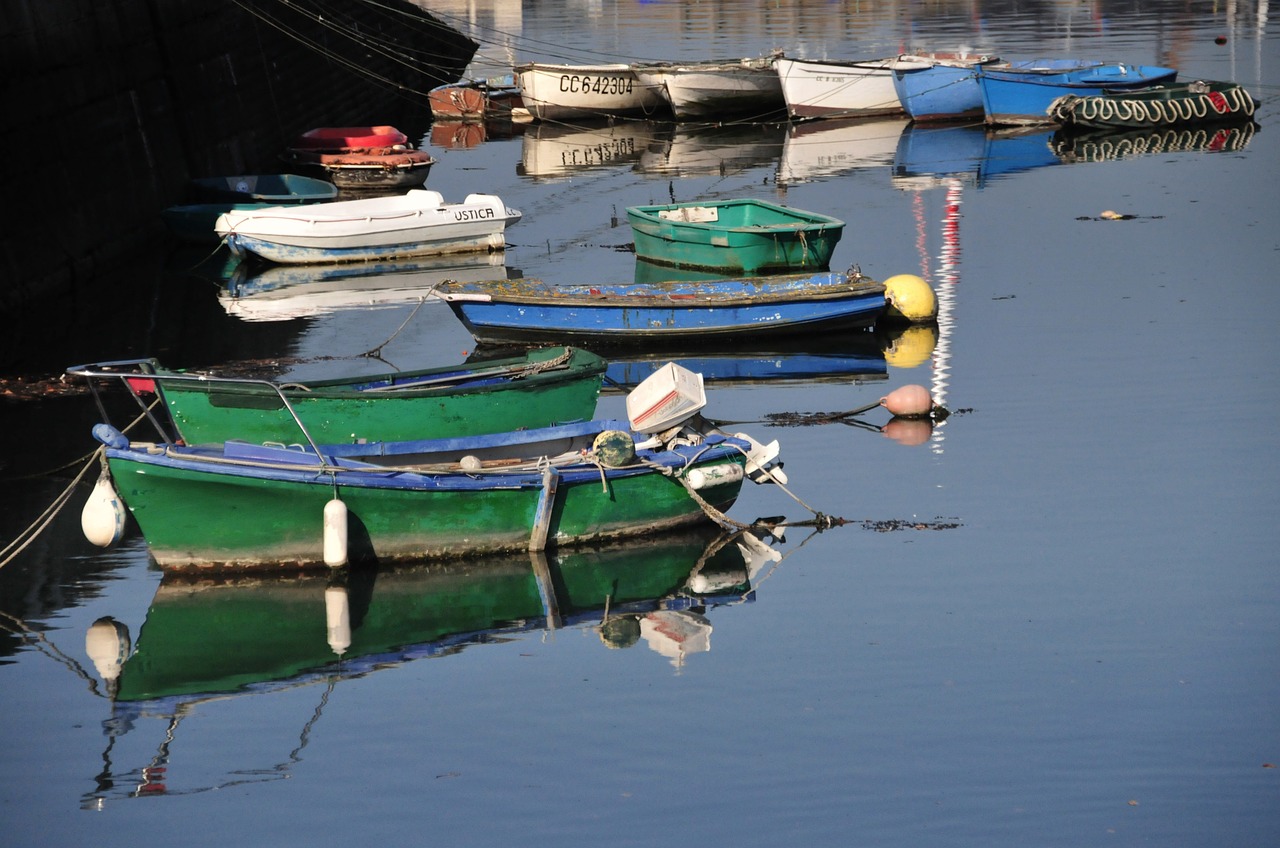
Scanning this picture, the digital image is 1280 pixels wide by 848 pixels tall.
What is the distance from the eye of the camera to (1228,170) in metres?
31.1

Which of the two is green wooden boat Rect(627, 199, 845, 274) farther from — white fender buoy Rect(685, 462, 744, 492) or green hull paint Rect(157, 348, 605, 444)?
white fender buoy Rect(685, 462, 744, 492)

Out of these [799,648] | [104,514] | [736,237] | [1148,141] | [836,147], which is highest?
[104,514]

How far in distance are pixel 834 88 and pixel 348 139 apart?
553 inches

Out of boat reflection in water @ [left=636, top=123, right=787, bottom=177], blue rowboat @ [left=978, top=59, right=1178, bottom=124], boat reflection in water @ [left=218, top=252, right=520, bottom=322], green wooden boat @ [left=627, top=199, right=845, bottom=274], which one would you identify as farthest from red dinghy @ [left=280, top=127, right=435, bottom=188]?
blue rowboat @ [left=978, top=59, right=1178, bottom=124]

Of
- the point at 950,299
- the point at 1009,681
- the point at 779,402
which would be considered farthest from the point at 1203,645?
the point at 950,299

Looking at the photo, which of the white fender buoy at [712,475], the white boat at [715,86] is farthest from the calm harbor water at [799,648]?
the white boat at [715,86]

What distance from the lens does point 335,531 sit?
11.3 metres

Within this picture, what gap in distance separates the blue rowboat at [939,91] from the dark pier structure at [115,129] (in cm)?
1404

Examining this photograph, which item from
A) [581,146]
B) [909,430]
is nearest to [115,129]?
[909,430]

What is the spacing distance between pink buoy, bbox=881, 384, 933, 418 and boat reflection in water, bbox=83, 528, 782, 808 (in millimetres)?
3510

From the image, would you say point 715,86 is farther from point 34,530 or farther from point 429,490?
point 429,490

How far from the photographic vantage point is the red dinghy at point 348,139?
105ft

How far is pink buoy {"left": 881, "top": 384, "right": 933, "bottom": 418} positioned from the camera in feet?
50.7

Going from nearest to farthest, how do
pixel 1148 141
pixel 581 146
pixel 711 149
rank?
pixel 1148 141 < pixel 711 149 < pixel 581 146
